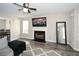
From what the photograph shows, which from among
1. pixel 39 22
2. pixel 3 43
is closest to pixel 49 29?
pixel 39 22

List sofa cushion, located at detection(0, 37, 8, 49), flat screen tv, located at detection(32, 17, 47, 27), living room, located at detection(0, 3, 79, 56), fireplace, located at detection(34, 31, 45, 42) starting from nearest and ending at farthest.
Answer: sofa cushion, located at detection(0, 37, 8, 49), living room, located at detection(0, 3, 79, 56), flat screen tv, located at detection(32, 17, 47, 27), fireplace, located at detection(34, 31, 45, 42)

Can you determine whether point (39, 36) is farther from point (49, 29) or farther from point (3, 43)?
point (3, 43)

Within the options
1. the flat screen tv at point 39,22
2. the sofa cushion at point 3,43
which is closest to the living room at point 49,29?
the flat screen tv at point 39,22

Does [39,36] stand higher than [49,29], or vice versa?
[49,29]

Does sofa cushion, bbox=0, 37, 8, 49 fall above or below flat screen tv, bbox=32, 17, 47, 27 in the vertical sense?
below

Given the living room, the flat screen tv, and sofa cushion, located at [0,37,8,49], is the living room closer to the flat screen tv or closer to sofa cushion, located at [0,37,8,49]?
the flat screen tv

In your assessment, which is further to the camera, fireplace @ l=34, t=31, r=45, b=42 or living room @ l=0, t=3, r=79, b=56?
fireplace @ l=34, t=31, r=45, b=42

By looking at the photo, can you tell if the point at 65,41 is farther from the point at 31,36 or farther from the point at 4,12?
the point at 4,12

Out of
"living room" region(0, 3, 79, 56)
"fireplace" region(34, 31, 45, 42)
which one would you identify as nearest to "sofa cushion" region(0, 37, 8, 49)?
"living room" region(0, 3, 79, 56)

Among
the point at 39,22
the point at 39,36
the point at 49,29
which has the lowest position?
the point at 39,36

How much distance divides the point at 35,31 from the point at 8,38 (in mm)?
3061

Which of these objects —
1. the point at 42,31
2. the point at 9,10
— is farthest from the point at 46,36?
the point at 9,10

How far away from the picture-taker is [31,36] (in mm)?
5590

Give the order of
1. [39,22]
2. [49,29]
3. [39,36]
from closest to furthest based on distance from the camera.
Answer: [49,29] < [39,22] < [39,36]
